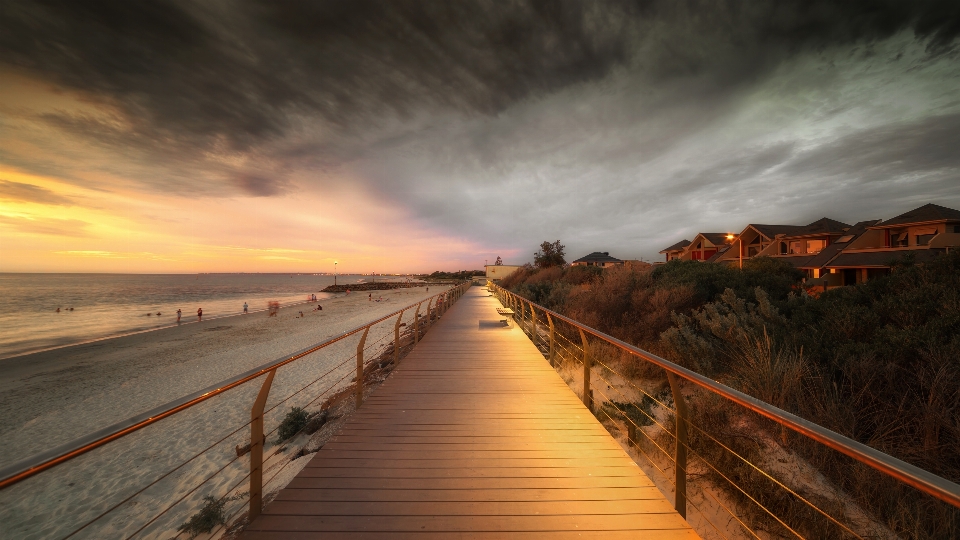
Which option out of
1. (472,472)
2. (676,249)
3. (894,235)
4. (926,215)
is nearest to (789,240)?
(894,235)

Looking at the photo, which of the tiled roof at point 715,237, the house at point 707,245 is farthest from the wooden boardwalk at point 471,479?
the tiled roof at point 715,237

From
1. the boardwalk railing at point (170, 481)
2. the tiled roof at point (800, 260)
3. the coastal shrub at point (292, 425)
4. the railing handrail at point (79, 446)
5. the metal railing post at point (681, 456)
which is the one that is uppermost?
the tiled roof at point (800, 260)

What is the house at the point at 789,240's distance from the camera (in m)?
22.8

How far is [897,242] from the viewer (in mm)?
17969

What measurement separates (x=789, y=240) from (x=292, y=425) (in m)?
31.7

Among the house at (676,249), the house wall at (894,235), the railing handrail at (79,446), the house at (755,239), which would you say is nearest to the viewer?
the railing handrail at (79,446)

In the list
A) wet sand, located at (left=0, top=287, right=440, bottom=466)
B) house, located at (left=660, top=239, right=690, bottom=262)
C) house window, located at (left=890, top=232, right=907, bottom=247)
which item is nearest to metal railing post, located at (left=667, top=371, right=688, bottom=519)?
wet sand, located at (left=0, top=287, right=440, bottom=466)

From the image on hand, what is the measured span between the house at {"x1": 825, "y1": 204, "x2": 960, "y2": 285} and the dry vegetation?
15801 millimetres

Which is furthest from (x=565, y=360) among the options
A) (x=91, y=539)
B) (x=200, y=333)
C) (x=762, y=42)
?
(x=200, y=333)

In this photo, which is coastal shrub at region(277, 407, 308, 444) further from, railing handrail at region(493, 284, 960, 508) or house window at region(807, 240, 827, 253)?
house window at region(807, 240, 827, 253)

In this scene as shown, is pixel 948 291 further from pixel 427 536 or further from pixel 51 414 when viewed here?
pixel 51 414

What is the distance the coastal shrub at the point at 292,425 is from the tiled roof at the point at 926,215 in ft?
88.6

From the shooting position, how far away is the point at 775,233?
84.6 ft

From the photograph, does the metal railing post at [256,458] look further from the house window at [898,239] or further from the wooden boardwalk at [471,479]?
the house window at [898,239]
